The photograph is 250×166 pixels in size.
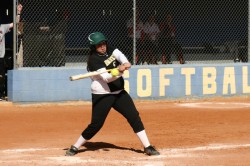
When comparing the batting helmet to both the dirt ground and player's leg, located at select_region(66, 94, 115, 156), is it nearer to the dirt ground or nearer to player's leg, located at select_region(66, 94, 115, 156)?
player's leg, located at select_region(66, 94, 115, 156)

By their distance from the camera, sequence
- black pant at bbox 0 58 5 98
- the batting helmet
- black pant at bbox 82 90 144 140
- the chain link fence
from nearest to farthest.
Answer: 1. the batting helmet
2. black pant at bbox 82 90 144 140
3. black pant at bbox 0 58 5 98
4. the chain link fence

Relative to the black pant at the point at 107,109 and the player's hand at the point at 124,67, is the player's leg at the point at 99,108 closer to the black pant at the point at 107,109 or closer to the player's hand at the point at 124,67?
the black pant at the point at 107,109

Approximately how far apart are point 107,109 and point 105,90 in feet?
0.86

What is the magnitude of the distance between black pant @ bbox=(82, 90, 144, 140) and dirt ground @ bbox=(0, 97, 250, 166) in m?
0.40

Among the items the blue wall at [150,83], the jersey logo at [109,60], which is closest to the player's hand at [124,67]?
the jersey logo at [109,60]

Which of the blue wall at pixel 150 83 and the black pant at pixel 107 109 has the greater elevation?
the black pant at pixel 107 109

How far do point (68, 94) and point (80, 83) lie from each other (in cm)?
40

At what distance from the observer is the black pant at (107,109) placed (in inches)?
323

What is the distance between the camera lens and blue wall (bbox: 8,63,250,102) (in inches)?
558

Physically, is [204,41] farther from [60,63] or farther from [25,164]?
[25,164]

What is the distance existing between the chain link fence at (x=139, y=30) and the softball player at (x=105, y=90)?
6.37 meters

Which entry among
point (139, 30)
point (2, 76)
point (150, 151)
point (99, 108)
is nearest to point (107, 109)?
point (99, 108)

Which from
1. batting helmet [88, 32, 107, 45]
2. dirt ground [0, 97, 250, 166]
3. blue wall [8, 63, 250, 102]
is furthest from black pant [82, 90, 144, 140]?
blue wall [8, 63, 250, 102]

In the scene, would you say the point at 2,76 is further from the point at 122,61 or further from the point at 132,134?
the point at 122,61
